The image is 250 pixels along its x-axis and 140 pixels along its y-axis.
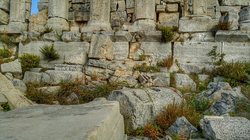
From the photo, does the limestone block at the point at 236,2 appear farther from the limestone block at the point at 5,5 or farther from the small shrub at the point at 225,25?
the limestone block at the point at 5,5

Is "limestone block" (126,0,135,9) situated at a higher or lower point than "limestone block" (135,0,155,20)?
higher

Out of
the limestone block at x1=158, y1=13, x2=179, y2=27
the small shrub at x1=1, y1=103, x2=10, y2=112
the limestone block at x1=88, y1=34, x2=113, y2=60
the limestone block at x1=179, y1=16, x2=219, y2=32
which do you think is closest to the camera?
the small shrub at x1=1, y1=103, x2=10, y2=112

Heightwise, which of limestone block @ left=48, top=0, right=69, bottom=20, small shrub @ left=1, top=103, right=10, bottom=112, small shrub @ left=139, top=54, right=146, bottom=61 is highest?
limestone block @ left=48, top=0, right=69, bottom=20

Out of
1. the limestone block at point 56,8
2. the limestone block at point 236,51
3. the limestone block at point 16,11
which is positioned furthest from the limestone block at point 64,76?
the limestone block at point 236,51

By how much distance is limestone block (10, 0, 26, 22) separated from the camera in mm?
8531

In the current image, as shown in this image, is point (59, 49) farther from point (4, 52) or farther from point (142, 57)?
point (142, 57)

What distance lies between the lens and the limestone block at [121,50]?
23.7ft

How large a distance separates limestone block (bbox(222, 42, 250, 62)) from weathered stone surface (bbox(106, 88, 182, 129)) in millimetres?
4144

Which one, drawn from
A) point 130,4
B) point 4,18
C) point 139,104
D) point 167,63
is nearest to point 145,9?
point 130,4

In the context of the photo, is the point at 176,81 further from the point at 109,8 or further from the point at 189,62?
the point at 109,8

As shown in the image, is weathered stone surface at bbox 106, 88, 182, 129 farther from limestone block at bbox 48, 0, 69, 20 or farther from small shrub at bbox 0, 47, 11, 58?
limestone block at bbox 48, 0, 69, 20

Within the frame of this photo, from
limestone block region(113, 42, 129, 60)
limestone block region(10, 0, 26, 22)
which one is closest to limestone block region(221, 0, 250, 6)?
limestone block region(113, 42, 129, 60)

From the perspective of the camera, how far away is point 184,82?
235 inches

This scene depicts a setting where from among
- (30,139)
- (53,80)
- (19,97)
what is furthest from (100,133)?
(53,80)
